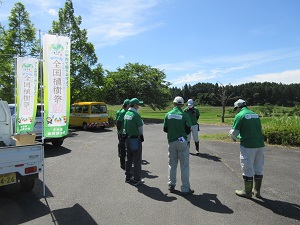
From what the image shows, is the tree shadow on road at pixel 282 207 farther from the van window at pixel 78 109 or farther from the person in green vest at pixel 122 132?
the van window at pixel 78 109

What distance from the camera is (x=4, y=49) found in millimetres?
20312

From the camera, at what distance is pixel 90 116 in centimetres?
1994

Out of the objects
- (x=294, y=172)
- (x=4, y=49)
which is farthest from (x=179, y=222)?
(x=4, y=49)

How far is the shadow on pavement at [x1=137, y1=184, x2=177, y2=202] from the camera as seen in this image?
507 cm

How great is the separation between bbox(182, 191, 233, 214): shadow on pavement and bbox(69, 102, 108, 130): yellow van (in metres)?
15.6

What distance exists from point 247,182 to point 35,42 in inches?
862

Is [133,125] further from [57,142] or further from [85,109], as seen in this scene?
[85,109]

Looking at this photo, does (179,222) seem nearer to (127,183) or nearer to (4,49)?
(127,183)

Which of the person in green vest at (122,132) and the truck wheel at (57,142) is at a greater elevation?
the person in green vest at (122,132)

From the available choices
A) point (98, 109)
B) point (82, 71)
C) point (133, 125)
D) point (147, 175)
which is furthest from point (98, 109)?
point (133, 125)

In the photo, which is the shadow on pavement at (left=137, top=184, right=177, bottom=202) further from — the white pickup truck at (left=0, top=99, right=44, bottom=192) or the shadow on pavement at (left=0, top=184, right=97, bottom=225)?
the white pickup truck at (left=0, top=99, right=44, bottom=192)

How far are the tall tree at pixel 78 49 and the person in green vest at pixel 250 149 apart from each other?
22537 millimetres

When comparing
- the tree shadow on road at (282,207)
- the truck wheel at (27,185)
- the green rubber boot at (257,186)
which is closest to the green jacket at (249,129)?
the green rubber boot at (257,186)

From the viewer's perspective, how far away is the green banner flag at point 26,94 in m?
9.85
